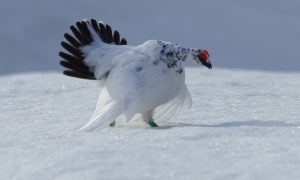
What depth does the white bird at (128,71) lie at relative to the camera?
355 centimetres

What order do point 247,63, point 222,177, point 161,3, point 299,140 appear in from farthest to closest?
point 161,3, point 247,63, point 299,140, point 222,177

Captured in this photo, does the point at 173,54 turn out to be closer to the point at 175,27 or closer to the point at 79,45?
the point at 79,45

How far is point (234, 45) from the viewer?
12.1 m

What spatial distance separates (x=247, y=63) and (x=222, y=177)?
29.1 ft

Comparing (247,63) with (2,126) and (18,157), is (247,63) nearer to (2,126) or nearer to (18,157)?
(2,126)

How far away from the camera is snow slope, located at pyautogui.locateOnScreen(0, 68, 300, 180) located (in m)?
2.73

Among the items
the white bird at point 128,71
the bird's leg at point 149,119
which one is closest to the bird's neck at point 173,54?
the white bird at point 128,71

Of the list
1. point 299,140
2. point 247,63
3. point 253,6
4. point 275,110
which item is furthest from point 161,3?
point 299,140

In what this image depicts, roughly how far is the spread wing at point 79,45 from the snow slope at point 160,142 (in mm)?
238

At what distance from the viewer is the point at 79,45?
151 inches

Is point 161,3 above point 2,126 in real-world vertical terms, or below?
above

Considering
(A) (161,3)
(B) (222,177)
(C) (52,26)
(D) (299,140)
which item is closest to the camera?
(B) (222,177)

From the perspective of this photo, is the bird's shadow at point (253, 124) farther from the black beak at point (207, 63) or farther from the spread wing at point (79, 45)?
the spread wing at point (79, 45)

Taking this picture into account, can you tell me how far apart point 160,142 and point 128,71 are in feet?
2.00
